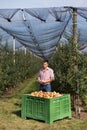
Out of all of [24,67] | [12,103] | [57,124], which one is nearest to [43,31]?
[12,103]

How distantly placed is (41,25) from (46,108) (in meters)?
3.41

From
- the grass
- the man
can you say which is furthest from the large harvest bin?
the man

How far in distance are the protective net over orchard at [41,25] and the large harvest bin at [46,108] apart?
95.2 inches

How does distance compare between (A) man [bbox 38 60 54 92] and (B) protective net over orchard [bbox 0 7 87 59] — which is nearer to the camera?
(A) man [bbox 38 60 54 92]

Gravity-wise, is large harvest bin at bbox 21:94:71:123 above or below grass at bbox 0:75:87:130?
above

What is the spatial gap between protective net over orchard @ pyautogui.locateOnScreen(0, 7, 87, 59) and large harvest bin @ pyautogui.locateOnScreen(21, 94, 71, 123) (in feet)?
7.93

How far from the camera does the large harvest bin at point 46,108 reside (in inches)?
387

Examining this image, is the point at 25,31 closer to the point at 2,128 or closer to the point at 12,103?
the point at 12,103

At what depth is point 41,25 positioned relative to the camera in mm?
A: 12312

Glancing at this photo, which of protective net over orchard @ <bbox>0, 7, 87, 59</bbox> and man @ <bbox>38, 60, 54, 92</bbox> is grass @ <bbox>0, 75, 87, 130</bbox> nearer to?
man @ <bbox>38, 60, 54, 92</bbox>

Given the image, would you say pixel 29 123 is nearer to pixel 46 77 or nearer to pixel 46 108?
pixel 46 108

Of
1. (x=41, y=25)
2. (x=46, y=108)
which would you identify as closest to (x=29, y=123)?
(x=46, y=108)

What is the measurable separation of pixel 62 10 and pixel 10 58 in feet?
14.9

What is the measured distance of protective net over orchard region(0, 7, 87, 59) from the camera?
1198cm
